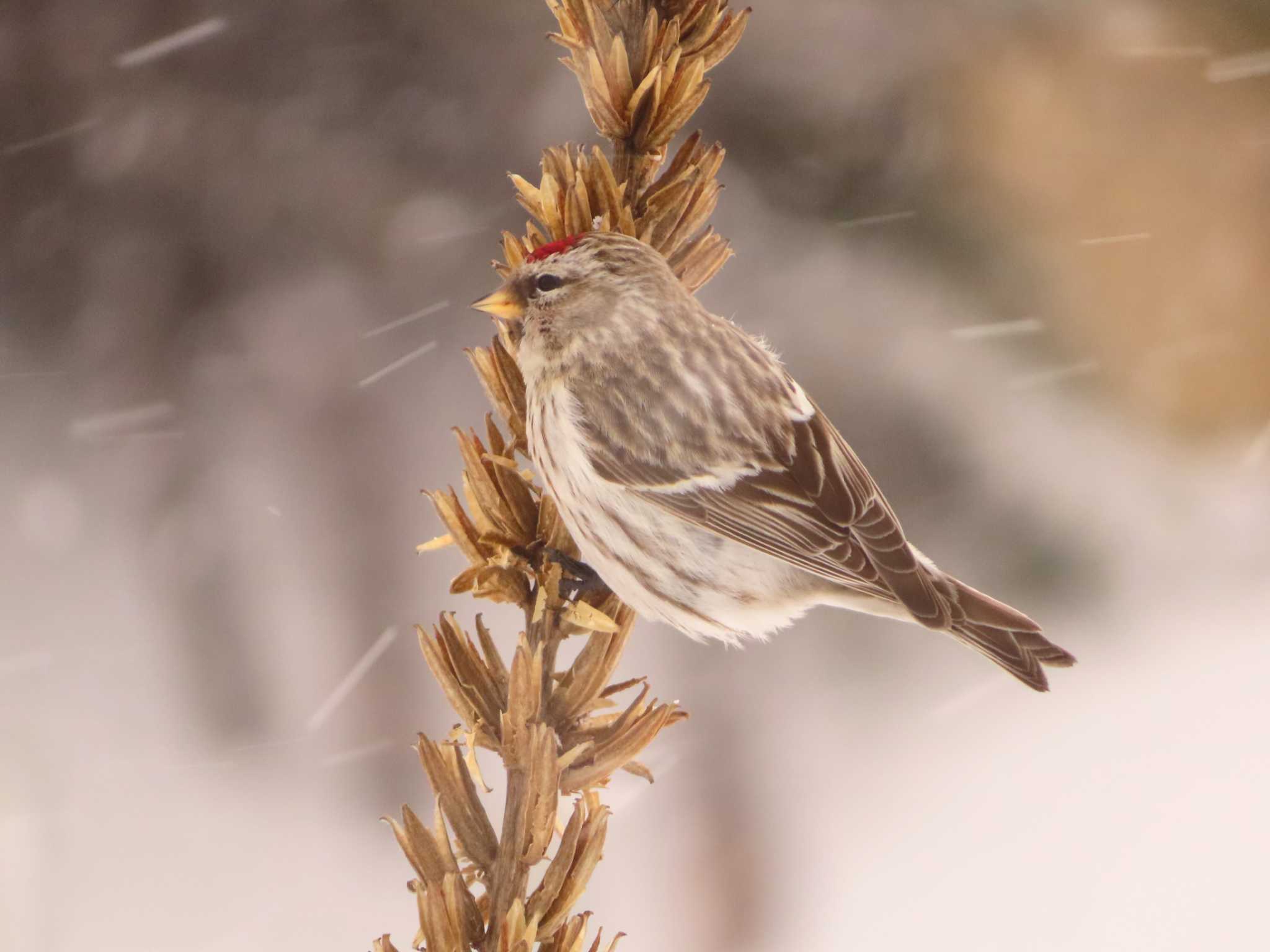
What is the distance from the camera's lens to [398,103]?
103 centimetres

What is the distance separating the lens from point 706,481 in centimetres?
69

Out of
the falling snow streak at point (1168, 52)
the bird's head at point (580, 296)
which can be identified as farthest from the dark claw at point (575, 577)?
the falling snow streak at point (1168, 52)

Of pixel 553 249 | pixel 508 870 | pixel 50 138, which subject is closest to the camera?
pixel 508 870

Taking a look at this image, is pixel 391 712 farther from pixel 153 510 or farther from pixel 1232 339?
pixel 1232 339

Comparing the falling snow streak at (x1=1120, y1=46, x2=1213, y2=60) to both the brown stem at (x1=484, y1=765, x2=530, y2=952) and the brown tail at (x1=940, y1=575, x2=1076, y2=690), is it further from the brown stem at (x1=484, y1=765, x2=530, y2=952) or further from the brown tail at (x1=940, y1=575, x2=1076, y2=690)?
the brown stem at (x1=484, y1=765, x2=530, y2=952)

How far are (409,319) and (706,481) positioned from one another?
0.48 meters

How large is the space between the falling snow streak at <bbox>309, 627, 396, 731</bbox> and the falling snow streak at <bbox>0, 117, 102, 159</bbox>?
1.72 feet

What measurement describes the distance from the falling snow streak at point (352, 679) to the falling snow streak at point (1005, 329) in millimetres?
609

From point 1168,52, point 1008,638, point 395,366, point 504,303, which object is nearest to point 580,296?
point 504,303

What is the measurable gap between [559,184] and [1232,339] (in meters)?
0.79

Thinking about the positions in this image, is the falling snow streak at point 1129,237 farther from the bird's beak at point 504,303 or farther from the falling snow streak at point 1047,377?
the bird's beak at point 504,303

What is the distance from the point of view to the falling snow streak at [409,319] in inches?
41.5

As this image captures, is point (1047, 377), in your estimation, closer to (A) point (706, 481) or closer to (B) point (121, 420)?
(A) point (706, 481)

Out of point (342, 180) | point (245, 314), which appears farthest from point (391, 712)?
point (342, 180)
